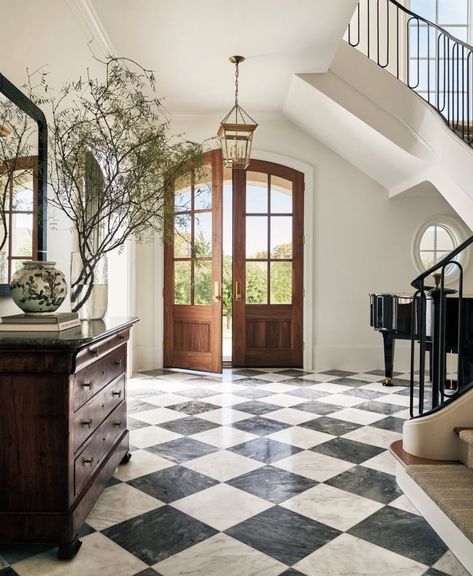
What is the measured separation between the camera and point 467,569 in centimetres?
203

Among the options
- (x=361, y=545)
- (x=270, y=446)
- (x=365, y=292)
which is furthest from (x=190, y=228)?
(x=361, y=545)

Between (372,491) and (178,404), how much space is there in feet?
7.57

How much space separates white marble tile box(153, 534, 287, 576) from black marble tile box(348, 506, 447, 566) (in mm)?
488

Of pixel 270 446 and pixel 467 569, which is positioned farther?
pixel 270 446

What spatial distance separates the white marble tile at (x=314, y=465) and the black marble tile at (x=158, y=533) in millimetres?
862

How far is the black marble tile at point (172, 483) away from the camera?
279 centimetres

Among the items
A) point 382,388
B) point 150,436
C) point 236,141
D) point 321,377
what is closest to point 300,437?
point 150,436

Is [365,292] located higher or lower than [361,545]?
higher

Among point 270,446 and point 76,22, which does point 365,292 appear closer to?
point 270,446

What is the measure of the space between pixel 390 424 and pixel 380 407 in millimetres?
548

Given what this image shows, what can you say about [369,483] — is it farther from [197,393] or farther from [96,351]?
[197,393]

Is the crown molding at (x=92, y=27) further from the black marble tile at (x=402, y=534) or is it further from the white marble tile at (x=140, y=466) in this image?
the black marble tile at (x=402, y=534)

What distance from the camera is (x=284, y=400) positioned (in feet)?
16.3

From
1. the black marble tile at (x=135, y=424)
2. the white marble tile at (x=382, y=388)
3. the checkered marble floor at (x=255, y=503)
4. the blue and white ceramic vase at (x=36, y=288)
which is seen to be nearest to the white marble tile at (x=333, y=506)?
the checkered marble floor at (x=255, y=503)
